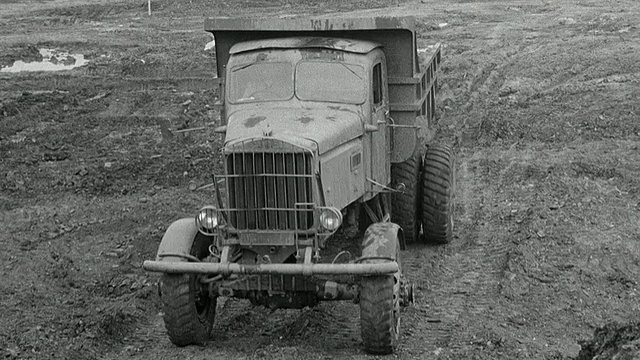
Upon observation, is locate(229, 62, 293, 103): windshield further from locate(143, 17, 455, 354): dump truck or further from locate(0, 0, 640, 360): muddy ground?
locate(0, 0, 640, 360): muddy ground

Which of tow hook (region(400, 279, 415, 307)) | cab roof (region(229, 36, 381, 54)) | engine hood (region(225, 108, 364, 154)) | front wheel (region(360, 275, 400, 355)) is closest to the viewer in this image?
front wheel (region(360, 275, 400, 355))

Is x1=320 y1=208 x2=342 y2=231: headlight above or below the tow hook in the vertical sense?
above

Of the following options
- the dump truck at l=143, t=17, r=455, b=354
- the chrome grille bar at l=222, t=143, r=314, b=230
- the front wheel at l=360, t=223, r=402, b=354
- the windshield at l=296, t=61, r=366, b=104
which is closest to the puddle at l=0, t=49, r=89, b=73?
the dump truck at l=143, t=17, r=455, b=354

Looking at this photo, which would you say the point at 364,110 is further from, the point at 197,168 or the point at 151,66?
the point at 151,66

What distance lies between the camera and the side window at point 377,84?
1047 cm

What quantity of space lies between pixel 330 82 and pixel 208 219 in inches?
77.6

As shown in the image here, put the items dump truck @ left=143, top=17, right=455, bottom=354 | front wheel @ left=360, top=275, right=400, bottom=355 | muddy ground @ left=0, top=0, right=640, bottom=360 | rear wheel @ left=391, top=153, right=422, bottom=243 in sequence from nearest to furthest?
front wheel @ left=360, top=275, right=400, bottom=355, dump truck @ left=143, top=17, right=455, bottom=354, muddy ground @ left=0, top=0, right=640, bottom=360, rear wheel @ left=391, top=153, right=422, bottom=243

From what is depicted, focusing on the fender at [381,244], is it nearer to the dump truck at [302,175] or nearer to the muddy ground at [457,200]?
the dump truck at [302,175]

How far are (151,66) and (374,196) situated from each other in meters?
15.4

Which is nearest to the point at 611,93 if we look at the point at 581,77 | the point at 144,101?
the point at 581,77

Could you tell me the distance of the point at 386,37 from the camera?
10.9 metres

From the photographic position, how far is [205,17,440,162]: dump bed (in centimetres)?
1058

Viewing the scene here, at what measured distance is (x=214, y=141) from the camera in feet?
56.6

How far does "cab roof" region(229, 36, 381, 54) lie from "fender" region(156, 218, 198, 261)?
77.9 inches
